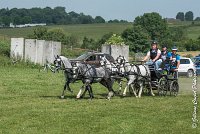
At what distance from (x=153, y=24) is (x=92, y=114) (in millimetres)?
102129

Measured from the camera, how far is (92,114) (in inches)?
575

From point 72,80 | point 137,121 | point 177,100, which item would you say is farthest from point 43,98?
point 137,121

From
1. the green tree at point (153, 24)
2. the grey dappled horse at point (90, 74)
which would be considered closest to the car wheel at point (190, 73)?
the grey dappled horse at point (90, 74)

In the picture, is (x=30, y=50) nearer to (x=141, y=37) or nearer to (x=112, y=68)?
(x=112, y=68)

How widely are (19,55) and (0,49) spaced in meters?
2.87

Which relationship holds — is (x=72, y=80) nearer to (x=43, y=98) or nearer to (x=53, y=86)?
(x=43, y=98)

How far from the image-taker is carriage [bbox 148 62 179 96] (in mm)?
20734

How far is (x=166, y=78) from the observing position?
20906 mm

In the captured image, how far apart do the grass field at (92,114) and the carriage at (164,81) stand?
72 cm

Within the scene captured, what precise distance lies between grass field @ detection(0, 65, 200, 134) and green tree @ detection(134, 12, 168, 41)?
9516 centimetres

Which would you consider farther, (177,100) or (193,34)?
(193,34)

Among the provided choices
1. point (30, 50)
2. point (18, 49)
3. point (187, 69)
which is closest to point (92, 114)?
point (187, 69)

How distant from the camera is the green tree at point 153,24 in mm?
114375

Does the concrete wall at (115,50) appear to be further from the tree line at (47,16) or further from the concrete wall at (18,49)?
the tree line at (47,16)
